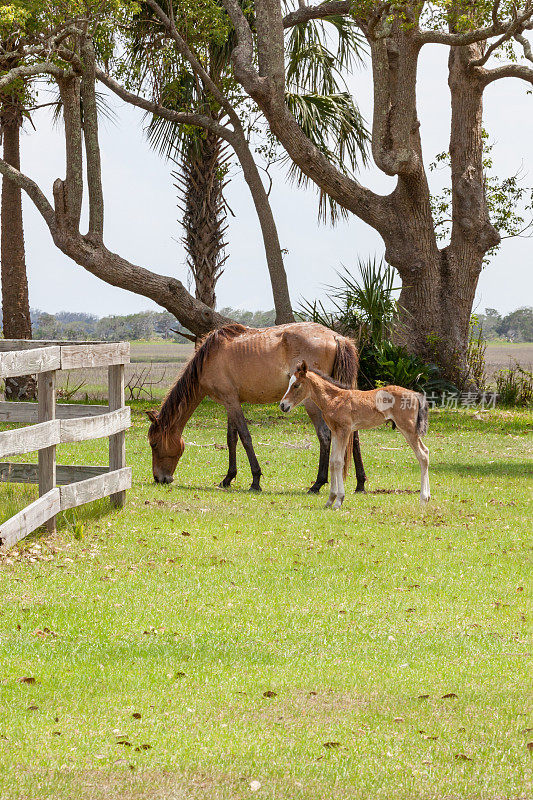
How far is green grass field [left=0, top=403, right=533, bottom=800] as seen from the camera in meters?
4.05

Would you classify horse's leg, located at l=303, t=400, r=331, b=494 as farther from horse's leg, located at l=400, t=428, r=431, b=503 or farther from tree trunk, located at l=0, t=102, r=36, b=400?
tree trunk, located at l=0, t=102, r=36, b=400

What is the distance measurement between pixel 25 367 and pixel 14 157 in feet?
57.7

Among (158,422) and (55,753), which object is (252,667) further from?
(158,422)

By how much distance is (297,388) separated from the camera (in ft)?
32.8

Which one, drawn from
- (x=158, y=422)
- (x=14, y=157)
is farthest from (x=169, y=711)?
(x=14, y=157)

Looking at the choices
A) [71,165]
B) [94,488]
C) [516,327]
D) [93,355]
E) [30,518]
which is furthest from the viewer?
[516,327]

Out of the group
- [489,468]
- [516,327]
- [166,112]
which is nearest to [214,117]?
[166,112]

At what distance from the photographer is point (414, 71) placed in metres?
21.8

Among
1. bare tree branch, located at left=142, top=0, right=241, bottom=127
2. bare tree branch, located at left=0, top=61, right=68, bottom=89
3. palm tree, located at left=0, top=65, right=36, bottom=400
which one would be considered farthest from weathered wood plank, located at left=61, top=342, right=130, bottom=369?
bare tree branch, located at left=142, top=0, right=241, bottom=127

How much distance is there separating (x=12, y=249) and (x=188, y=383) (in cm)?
1341

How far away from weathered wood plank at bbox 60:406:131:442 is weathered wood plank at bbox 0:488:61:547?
0.52 metres

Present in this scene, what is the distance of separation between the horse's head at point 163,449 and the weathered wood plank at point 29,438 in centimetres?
333

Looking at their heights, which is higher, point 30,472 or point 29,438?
point 29,438

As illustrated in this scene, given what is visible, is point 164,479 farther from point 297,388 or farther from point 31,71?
point 31,71
